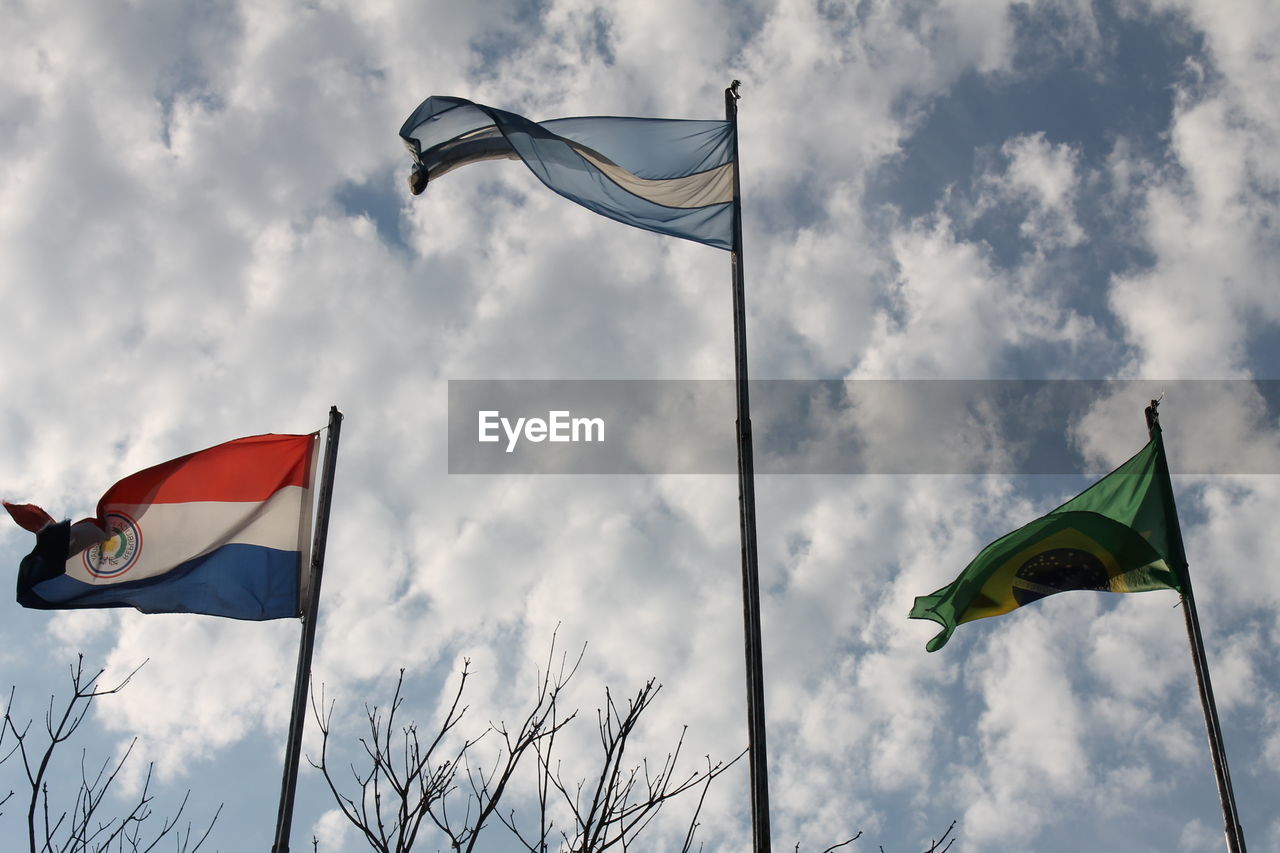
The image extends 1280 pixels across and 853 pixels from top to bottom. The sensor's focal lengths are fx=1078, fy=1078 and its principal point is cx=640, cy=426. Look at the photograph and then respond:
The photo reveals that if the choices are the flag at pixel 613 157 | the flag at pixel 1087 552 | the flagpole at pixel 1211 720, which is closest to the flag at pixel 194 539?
the flag at pixel 613 157

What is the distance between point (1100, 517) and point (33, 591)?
14.0m

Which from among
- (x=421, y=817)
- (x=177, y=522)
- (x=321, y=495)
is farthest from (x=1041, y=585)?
(x=177, y=522)

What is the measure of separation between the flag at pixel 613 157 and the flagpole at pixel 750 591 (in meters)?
1.55

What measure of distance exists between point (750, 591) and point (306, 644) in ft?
19.3

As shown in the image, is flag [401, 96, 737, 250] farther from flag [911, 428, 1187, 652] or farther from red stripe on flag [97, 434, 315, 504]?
flag [911, 428, 1187, 652]

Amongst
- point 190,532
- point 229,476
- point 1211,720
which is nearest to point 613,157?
point 229,476

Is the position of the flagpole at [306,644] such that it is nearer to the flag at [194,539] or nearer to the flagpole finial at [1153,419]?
the flag at [194,539]

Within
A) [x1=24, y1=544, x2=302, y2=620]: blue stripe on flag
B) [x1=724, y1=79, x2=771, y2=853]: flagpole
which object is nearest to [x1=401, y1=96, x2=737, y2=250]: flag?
[x1=724, y1=79, x2=771, y2=853]: flagpole

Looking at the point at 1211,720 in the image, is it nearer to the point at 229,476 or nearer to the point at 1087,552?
the point at 1087,552

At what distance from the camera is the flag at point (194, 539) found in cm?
1414

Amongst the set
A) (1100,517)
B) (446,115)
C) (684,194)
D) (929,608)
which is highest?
(446,115)

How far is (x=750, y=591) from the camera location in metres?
9.80

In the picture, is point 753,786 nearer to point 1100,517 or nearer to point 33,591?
point 1100,517

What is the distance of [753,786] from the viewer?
28.2ft
